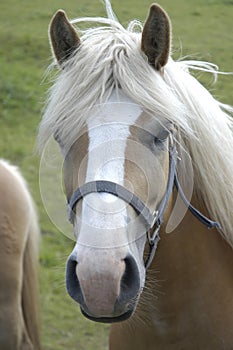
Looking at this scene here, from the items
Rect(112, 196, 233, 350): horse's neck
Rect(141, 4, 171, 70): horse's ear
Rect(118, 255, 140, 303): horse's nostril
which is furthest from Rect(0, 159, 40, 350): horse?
Rect(118, 255, 140, 303): horse's nostril

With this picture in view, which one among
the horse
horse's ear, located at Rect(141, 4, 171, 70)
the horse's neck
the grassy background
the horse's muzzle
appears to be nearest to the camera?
the horse's muzzle

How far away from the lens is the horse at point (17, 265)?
3.84 m

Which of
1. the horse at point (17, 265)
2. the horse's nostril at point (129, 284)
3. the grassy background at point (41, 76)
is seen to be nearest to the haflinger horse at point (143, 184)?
the horse's nostril at point (129, 284)

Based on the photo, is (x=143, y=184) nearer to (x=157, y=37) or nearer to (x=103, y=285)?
(x=103, y=285)

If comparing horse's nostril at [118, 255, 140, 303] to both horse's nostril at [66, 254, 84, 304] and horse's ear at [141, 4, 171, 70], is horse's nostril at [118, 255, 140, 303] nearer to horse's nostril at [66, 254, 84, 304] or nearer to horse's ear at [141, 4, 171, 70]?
horse's nostril at [66, 254, 84, 304]

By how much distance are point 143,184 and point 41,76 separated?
6717mm

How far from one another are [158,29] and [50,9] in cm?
783

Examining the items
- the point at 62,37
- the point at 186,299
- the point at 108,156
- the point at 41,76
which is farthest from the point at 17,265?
the point at 41,76

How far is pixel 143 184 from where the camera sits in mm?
2037

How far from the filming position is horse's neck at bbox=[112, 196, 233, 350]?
2348 millimetres

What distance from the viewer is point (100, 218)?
1910 millimetres

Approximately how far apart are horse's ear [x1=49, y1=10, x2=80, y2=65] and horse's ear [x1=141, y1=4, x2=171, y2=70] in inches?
8.8

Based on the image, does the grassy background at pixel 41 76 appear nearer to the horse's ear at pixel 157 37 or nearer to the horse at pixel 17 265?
the horse at pixel 17 265

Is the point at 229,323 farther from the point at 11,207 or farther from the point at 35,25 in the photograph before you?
the point at 35,25
